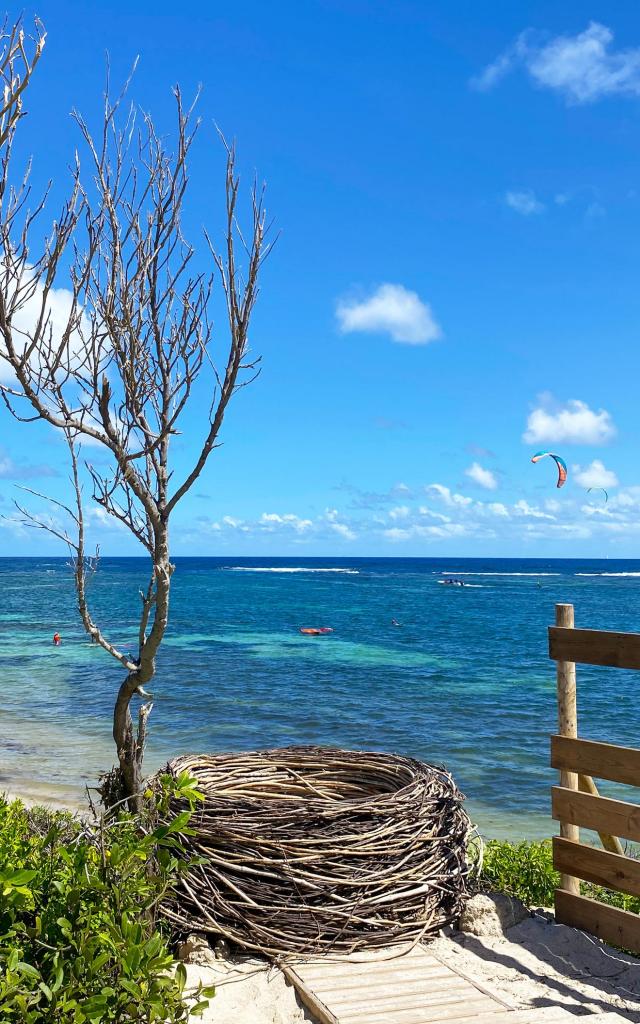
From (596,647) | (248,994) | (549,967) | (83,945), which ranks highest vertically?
(596,647)

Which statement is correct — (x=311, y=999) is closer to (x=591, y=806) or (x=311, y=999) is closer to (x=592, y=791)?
(x=591, y=806)

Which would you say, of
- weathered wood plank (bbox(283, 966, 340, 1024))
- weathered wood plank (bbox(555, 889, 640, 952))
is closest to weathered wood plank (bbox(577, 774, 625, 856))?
weathered wood plank (bbox(555, 889, 640, 952))

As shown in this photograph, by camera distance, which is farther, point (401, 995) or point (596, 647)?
point (596, 647)

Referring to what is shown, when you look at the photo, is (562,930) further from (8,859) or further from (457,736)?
(457,736)

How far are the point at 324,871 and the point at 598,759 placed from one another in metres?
1.78

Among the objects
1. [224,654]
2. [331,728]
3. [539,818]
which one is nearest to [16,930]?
[539,818]

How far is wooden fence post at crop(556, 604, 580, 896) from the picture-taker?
5418 millimetres

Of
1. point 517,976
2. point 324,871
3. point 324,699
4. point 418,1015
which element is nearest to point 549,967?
point 517,976

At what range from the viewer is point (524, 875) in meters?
6.03

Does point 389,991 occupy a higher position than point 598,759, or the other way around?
point 598,759

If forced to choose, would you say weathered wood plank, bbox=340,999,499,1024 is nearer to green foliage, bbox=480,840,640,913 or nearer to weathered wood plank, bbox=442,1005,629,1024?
weathered wood plank, bbox=442,1005,629,1024

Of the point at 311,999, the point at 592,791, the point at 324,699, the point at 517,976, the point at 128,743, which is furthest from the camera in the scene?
the point at 324,699

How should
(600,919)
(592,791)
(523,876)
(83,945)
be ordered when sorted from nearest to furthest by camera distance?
(83,945)
(600,919)
(592,791)
(523,876)

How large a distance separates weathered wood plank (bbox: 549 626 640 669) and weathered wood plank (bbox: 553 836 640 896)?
1112 millimetres
